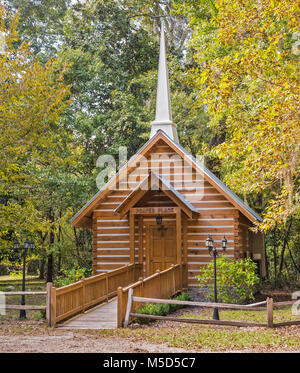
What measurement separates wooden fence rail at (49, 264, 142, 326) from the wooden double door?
27.1 inches

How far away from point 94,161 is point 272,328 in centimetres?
1851

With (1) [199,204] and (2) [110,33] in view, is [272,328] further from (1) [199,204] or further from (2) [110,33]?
(2) [110,33]

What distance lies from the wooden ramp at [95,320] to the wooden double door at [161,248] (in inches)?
159

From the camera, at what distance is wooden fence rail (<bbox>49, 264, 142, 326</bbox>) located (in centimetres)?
1201

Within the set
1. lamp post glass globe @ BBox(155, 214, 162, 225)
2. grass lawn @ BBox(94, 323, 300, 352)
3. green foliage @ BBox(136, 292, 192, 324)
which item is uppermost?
lamp post glass globe @ BBox(155, 214, 162, 225)

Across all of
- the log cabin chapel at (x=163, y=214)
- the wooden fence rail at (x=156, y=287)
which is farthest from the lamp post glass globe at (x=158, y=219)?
the wooden fence rail at (x=156, y=287)

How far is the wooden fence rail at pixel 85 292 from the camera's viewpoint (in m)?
12.0

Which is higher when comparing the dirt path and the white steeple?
the white steeple

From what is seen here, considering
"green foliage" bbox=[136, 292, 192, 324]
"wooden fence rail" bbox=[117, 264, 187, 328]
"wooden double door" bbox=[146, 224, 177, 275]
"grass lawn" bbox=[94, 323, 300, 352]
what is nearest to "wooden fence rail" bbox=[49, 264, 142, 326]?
"wooden double door" bbox=[146, 224, 177, 275]

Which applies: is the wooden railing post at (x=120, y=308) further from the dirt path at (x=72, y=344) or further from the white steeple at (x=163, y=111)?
the white steeple at (x=163, y=111)

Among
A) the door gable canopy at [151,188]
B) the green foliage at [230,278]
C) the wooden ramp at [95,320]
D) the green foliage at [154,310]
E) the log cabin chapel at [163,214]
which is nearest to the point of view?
the wooden ramp at [95,320]

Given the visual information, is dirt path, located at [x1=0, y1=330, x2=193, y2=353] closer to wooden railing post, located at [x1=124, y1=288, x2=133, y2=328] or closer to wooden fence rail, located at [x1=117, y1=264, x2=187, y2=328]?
wooden railing post, located at [x1=124, y1=288, x2=133, y2=328]

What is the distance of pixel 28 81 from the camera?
53.1 ft
